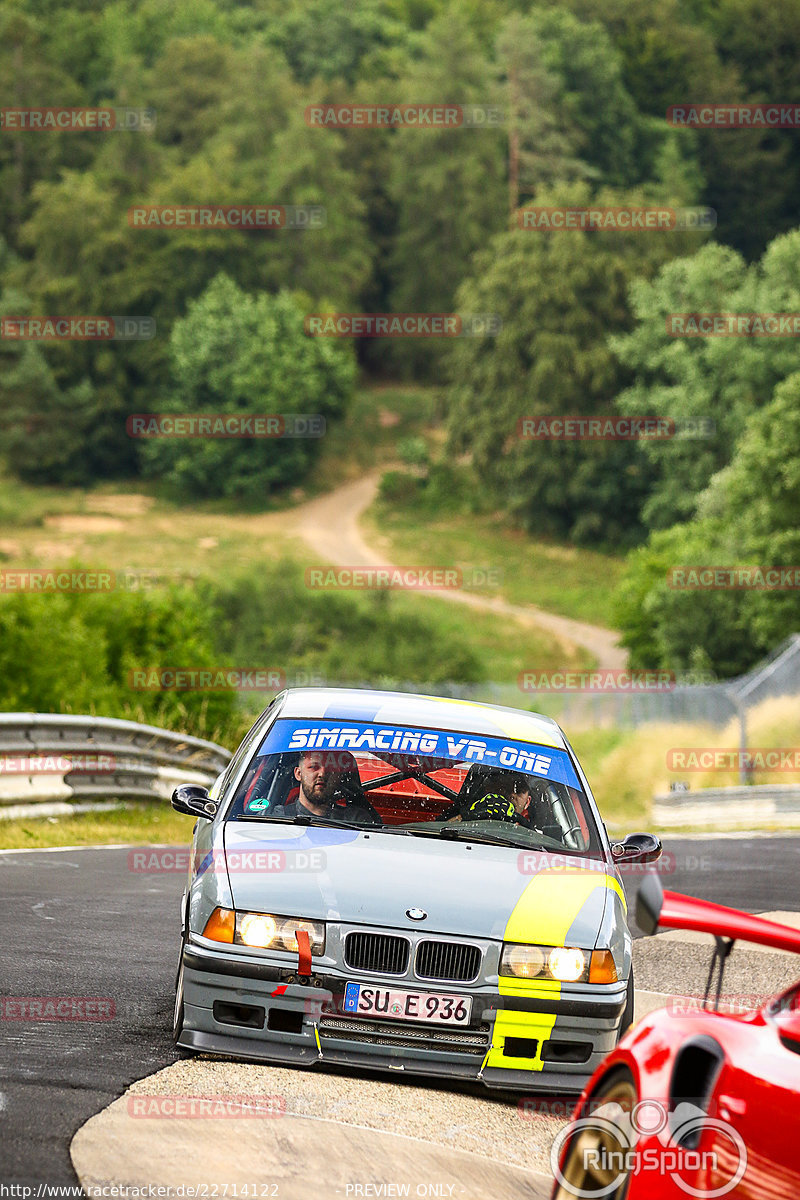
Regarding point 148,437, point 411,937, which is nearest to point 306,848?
point 411,937

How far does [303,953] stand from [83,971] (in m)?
2.31

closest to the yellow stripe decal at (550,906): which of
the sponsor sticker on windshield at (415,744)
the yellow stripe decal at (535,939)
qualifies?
the yellow stripe decal at (535,939)

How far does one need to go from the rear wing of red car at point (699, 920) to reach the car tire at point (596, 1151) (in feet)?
1.51

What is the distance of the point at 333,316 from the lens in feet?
315

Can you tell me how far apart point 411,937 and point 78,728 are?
10.6 m

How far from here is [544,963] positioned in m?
6.01

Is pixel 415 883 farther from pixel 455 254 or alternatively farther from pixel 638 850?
pixel 455 254

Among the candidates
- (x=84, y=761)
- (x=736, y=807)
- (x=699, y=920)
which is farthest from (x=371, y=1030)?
(x=736, y=807)

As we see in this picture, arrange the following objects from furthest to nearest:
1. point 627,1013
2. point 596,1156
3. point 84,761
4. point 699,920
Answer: point 84,761 < point 627,1013 < point 596,1156 < point 699,920

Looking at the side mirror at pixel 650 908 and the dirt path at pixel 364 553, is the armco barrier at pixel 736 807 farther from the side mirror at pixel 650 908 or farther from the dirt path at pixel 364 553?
the dirt path at pixel 364 553

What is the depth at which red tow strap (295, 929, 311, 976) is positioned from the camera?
232 inches

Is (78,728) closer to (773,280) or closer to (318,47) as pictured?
(773,280)

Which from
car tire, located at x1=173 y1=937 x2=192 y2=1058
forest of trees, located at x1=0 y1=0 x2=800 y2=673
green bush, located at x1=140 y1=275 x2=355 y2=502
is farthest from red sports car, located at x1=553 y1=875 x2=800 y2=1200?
green bush, located at x1=140 y1=275 x2=355 y2=502

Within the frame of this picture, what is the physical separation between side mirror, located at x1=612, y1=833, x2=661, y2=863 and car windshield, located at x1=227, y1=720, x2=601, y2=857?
0.13 meters
